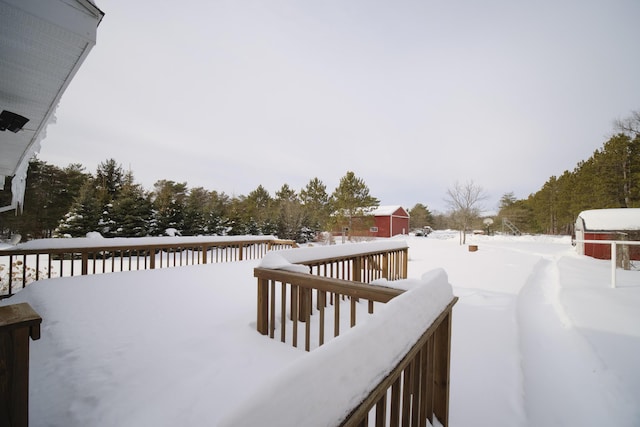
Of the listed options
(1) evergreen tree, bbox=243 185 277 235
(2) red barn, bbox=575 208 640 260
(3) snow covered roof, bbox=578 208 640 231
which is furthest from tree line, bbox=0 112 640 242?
(3) snow covered roof, bbox=578 208 640 231

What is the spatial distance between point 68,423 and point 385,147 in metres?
15.8

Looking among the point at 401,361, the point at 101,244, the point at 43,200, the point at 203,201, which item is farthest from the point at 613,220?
the point at 43,200

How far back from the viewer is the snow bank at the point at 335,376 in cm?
53

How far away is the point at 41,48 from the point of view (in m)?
1.79

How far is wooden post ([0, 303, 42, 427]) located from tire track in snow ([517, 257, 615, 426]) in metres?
3.18

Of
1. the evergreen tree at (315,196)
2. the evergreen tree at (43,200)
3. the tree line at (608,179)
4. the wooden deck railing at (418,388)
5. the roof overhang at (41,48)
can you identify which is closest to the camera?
the wooden deck railing at (418,388)

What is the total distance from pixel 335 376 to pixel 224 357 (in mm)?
1779

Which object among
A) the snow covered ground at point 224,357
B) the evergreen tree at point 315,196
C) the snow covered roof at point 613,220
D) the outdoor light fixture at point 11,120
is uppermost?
the evergreen tree at point 315,196

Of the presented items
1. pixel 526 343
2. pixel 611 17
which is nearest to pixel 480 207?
pixel 611 17

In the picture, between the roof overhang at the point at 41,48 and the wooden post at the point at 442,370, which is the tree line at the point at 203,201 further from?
the wooden post at the point at 442,370

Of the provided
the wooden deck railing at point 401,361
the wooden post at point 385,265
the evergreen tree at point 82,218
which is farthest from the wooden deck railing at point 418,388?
the evergreen tree at point 82,218

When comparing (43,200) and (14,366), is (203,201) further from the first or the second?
(14,366)

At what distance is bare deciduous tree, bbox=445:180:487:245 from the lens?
20.3m

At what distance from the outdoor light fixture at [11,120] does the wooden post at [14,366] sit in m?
2.92
